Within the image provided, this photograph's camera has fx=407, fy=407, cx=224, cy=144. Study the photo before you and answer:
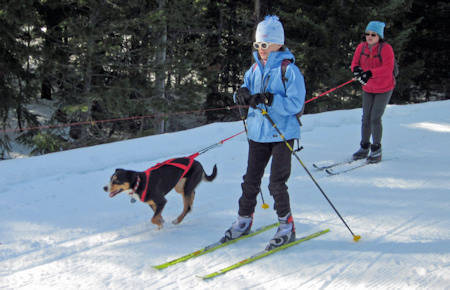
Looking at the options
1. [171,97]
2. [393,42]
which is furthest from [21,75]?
[393,42]

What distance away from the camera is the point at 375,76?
5.89 m

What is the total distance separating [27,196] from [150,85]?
305 inches

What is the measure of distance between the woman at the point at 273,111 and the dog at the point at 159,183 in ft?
2.46

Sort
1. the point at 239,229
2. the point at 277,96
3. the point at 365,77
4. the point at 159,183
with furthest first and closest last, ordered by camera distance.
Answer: the point at 365,77, the point at 159,183, the point at 239,229, the point at 277,96

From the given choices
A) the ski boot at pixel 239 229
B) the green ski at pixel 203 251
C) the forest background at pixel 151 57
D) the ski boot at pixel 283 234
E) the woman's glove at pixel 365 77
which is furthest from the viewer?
the forest background at pixel 151 57

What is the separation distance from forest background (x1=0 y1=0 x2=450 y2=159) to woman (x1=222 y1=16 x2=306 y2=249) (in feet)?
14.9

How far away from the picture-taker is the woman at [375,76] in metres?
5.78

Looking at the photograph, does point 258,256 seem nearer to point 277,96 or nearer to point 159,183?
point 159,183

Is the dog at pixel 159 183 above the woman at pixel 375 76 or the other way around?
the other way around

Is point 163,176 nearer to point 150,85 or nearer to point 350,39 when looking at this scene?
point 150,85

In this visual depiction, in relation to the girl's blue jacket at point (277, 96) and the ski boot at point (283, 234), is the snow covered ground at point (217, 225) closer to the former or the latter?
the ski boot at point (283, 234)

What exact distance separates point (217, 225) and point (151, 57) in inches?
352

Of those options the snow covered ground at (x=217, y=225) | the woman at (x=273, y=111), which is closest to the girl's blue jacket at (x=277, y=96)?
the woman at (x=273, y=111)

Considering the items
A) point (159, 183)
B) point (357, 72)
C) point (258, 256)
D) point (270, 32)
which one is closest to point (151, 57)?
point (357, 72)
